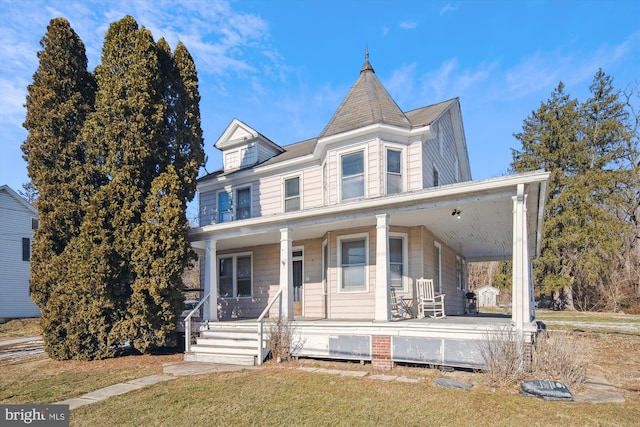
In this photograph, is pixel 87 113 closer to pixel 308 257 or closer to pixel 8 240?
pixel 308 257

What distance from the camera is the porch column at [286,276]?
380 inches

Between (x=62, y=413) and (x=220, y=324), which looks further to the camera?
(x=220, y=324)

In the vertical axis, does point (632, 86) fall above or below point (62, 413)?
above

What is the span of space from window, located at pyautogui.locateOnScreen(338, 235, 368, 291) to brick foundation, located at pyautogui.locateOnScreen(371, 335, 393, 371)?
2497 mm

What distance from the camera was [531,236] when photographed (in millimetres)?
11430

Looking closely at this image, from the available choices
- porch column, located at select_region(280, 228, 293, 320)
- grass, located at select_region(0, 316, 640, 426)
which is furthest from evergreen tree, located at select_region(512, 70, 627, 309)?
porch column, located at select_region(280, 228, 293, 320)

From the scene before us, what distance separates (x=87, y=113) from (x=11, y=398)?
289 inches

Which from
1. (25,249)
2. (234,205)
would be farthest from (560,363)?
(25,249)

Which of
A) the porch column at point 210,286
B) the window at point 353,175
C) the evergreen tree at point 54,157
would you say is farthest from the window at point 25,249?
the window at point 353,175

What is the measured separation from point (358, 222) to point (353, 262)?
1473mm

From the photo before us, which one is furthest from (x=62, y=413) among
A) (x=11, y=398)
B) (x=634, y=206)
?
(x=634, y=206)

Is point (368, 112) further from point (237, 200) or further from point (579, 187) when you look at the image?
point (579, 187)

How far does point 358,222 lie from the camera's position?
→ 32.1 feet

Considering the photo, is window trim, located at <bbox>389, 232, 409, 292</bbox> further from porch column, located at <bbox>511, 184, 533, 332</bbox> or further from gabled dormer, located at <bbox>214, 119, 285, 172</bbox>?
gabled dormer, located at <bbox>214, 119, 285, 172</bbox>
